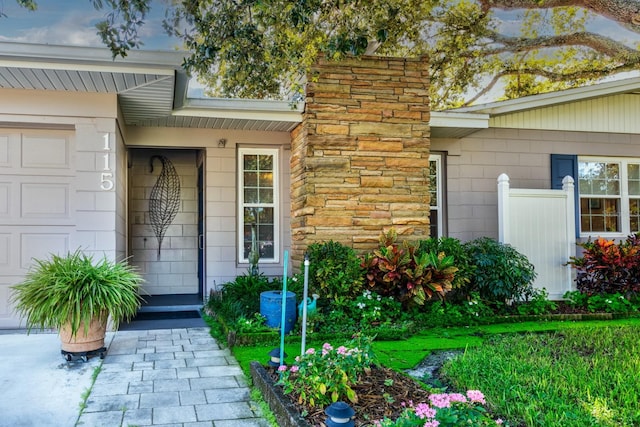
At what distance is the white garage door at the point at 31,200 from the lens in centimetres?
615

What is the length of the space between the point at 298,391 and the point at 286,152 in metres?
5.22

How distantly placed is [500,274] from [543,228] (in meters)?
1.61

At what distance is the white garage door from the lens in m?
6.15

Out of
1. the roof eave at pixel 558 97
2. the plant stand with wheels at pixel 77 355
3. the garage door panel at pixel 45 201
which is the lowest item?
the plant stand with wheels at pixel 77 355

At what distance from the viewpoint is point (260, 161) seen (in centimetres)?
798

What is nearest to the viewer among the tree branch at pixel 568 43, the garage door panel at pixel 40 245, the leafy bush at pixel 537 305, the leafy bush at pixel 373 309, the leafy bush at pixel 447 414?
the leafy bush at pixel 447 414

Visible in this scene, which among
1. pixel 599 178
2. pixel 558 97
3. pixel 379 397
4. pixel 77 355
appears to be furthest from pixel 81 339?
pixel 599 178

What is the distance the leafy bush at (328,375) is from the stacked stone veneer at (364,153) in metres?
3.50

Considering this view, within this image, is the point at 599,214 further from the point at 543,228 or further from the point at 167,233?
the point at 167,233

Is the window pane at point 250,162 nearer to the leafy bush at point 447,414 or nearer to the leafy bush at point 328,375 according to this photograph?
the leafy bush at point 328,375

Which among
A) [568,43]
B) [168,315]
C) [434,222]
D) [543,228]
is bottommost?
[168,315]

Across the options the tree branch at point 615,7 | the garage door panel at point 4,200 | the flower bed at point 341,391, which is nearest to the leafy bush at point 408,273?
the flower bed at point 341,391

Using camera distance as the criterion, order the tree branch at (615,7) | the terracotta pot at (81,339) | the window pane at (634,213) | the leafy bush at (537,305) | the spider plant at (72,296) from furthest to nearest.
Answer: the tree branch at (615,7) < the window pane at (634,213) < the leafy bush at (537,305) < the terracotta pot at (81,339) < the spider plant at (72,296)

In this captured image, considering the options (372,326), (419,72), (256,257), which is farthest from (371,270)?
(419,72)
